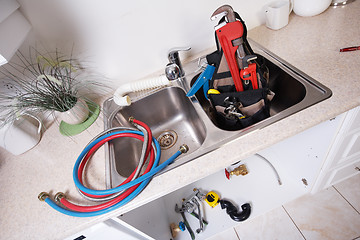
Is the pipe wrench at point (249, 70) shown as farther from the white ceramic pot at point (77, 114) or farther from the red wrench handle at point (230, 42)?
the white ceramic pot at point (77, 114)

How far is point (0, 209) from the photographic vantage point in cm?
71

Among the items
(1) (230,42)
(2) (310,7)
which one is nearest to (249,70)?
(1) (230,42)

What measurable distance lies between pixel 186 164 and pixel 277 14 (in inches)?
37.5

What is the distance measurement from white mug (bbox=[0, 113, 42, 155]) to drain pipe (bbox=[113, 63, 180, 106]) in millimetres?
408

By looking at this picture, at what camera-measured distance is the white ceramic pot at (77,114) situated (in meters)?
0.89

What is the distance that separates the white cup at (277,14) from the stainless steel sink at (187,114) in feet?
0.56

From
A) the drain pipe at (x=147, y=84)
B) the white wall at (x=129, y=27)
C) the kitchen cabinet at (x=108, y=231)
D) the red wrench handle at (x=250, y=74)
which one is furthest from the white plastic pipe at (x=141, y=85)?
the kitchen cabinet at (x=108, y=231)

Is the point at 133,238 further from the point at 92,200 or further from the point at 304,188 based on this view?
the point at 304,188

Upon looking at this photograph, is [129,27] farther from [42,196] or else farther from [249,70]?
[42,196]

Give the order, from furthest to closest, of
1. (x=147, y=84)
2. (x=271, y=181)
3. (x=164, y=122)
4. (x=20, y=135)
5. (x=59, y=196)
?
1. (x=271, y=181)
2. (x=164, y=122)
3. (x=147, y=84)
4. (x=20, y=135)
5. (x=59, y=196)

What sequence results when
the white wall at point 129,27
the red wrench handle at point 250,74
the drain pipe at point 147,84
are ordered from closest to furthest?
the red wrench handle at point 250,74 < the white wall at point 129,27 < the drain pipe at point 147,84

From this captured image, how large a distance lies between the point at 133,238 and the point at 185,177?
15.4 inches

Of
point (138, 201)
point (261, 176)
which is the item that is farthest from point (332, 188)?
point (138, 201)

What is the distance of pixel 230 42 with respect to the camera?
2.46 ft
